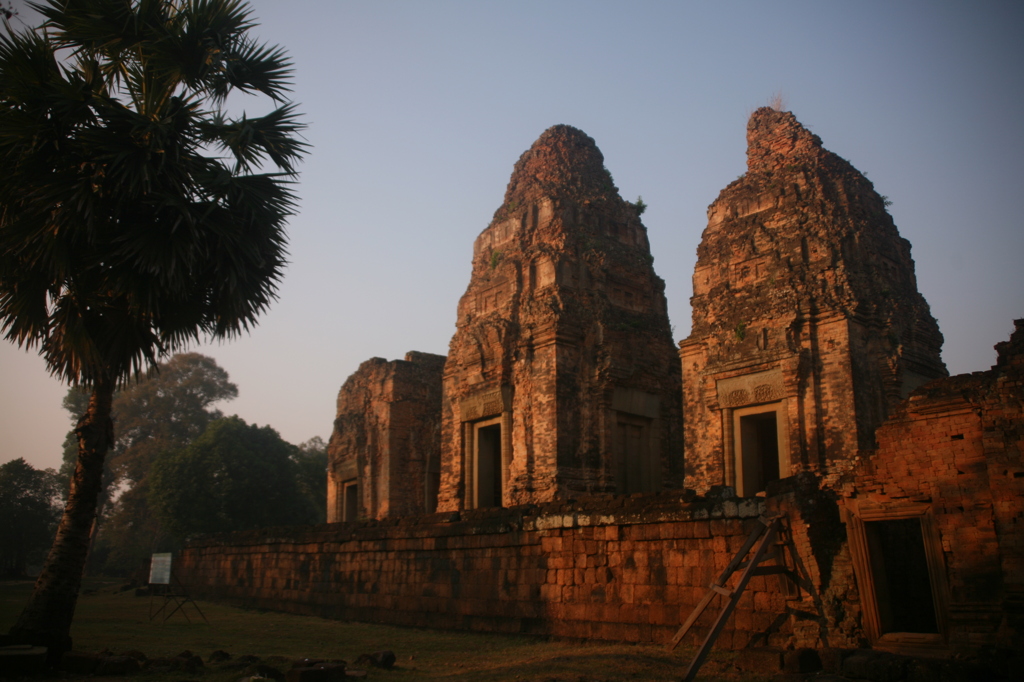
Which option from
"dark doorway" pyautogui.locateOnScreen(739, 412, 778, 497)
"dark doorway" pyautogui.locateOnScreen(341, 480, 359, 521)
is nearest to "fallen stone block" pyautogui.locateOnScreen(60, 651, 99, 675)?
"dark doorway" pyautogui.locateOnScreen(739, 412, 778, 497)

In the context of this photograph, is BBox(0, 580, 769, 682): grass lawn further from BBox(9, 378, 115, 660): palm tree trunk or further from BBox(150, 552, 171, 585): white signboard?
BBox(9, 378, 115, 660): palm tree trunk

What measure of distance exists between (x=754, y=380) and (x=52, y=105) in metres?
10.4

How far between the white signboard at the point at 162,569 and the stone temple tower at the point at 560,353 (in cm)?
526

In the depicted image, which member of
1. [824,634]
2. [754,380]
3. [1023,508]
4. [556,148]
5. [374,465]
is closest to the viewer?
[1023,508]

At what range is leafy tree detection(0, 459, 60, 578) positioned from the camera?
1112 inches

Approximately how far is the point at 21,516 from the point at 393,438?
16839 mm

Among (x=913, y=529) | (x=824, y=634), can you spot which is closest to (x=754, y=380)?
(x=913, y=529)

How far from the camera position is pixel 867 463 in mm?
8562

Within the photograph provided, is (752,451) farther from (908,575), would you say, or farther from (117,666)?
(117,666)

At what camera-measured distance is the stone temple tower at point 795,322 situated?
39.4 feet

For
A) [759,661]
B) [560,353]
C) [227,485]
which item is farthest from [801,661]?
[227,485]

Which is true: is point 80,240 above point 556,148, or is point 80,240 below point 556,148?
below

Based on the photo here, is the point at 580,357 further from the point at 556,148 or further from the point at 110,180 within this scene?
the point at 110,180

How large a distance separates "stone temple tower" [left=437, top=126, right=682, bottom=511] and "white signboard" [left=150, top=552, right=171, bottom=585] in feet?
17.3
